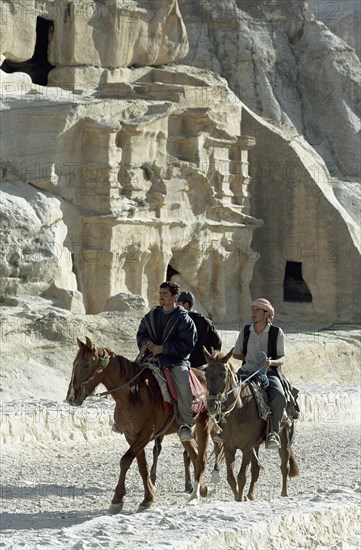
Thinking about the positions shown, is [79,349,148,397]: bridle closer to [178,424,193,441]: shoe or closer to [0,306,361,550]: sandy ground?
[178,424,193,441]: shoe

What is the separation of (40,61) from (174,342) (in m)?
18.9

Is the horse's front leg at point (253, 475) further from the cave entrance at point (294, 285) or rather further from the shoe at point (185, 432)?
the cave entrance at point (294, 285)

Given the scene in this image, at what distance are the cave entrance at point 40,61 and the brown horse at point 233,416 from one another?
18.8 m

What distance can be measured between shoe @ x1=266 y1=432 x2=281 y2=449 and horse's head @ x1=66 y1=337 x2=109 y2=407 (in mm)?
1796

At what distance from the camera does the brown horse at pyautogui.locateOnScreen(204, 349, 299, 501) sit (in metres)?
13.2

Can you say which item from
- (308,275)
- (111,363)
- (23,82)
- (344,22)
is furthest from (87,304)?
(344,22)

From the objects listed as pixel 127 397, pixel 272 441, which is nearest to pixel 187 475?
pixel 272 441

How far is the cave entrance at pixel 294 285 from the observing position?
33.8 metres

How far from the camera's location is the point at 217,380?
13.3m

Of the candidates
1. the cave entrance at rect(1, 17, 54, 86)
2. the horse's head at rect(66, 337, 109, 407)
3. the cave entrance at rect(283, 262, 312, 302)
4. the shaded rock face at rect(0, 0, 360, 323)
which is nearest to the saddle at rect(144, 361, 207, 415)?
the horse's head at rect(66, 337, 109, 407)

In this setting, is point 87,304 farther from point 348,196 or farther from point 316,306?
point 348,196

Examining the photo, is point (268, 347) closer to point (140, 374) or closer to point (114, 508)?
point (140, 374)

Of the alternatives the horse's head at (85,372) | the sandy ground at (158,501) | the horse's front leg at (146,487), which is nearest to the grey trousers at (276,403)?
the sandy ground at (158,501)

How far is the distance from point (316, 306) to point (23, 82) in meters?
8.77
